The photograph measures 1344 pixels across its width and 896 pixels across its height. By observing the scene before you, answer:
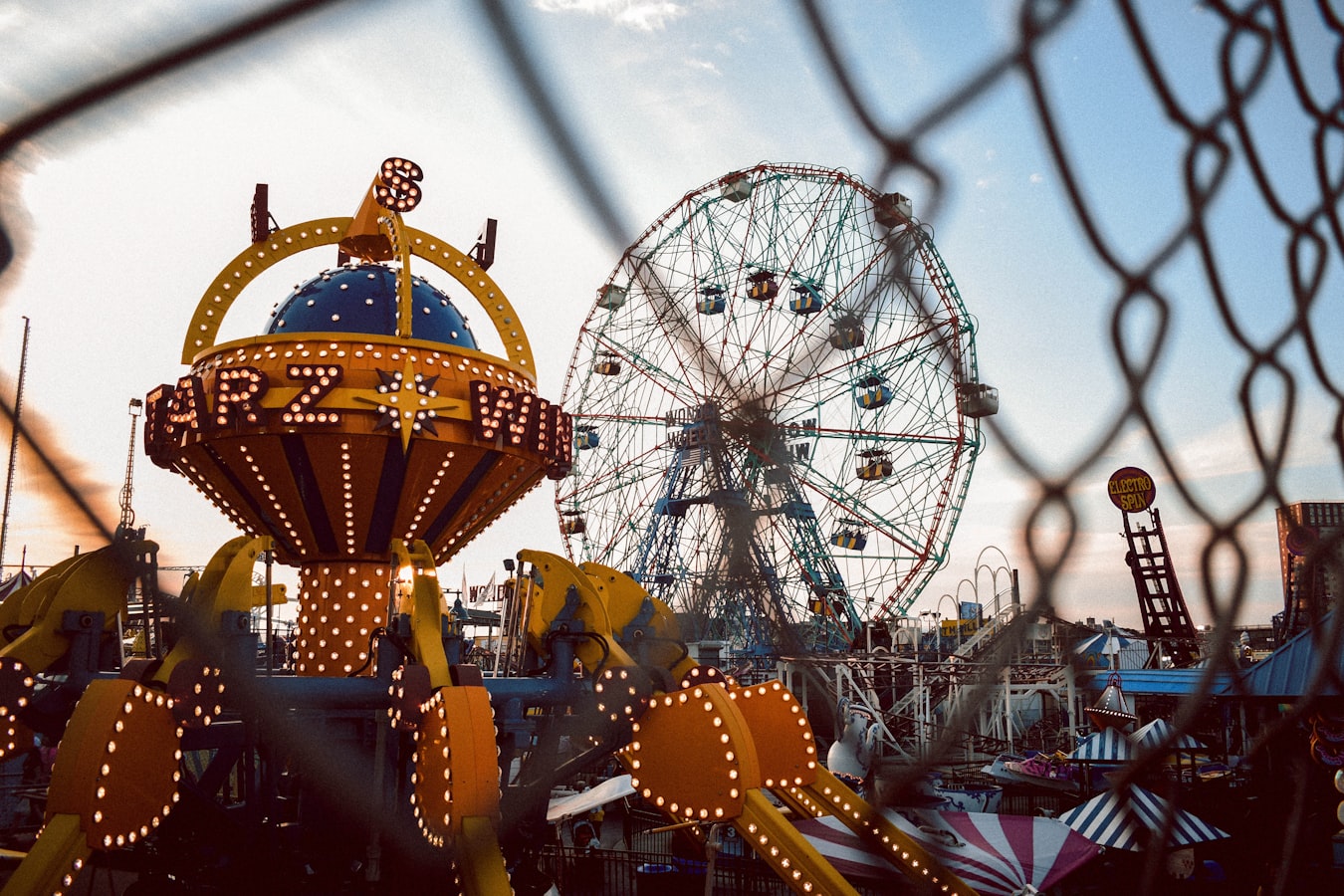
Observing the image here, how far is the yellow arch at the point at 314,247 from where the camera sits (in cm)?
1055

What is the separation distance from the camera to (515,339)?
11.5 metres

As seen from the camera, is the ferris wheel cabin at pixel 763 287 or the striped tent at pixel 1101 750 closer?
the striped tent at pixel 1101 750

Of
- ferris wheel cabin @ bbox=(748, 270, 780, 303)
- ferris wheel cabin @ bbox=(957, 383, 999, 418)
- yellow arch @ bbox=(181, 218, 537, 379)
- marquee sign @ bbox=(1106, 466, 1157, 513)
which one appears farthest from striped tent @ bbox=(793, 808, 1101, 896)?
marquee sign @ bbox=(1106, 466, 1157, 513)

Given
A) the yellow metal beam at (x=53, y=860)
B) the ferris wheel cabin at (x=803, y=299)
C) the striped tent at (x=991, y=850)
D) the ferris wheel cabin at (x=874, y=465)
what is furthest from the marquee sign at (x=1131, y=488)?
the yellow metal beam at (x=53, y=860)

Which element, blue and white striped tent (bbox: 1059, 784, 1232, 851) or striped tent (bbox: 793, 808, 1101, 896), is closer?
striped tent (bbox: 793, 808, 1101, 896)

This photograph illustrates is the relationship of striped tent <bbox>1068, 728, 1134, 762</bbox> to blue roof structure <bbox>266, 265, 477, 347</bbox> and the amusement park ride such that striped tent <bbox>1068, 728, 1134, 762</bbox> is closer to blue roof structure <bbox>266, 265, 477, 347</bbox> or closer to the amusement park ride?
the amusement park ride

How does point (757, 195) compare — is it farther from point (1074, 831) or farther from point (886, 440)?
point (1074, 831)

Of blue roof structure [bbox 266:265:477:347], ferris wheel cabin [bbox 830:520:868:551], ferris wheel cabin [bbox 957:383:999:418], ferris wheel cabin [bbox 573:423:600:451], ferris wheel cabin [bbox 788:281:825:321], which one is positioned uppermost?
ferris wheel cabin [bbox 788:281:825:321]

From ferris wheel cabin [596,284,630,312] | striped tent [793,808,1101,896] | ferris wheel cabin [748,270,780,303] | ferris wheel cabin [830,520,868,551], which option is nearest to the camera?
ferris wheel cabin [596,284,630,312]

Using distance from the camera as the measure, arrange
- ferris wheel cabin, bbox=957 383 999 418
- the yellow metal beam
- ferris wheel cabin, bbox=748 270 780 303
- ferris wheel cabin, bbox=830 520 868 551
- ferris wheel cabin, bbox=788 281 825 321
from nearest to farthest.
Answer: ferris wheel cabin, bbox=957 383 999 418, the yellow metal beam, ferris wheel cabin, bbox=788 281 825 321, ferris wheel cabin, bbox=748 270 780 303, ferris wheel cabin, bbox=830 520 868 551

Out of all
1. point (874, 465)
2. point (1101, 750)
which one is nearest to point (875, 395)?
point (874, 465)

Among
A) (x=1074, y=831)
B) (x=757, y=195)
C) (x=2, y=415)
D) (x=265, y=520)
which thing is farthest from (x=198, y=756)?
(x=2, y=415)

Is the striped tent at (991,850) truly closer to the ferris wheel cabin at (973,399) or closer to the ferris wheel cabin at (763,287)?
the ferris wheel cabin at (973,399)

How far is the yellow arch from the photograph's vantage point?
10547mm
